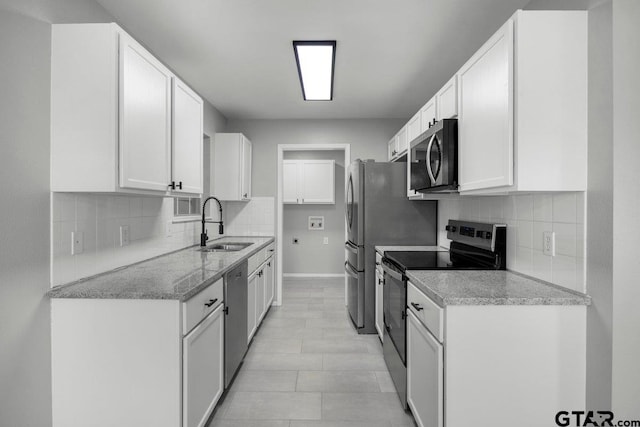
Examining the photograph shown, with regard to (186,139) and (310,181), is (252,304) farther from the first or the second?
(310,181)

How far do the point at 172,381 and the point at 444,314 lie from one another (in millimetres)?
1239

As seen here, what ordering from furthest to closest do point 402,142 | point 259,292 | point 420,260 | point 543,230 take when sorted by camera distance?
1. point 402,142
2. point 259,292
3. point 420,260
4. point 543,230

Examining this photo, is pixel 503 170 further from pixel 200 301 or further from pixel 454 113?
pixel 200 301

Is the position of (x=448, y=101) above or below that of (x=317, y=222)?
above

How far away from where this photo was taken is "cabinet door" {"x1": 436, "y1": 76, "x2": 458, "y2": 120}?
2.17 m

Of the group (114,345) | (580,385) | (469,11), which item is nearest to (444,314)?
(580,385)

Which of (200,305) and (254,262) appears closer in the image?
(200,305)

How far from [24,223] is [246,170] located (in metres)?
2.96

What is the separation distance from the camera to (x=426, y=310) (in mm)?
1759

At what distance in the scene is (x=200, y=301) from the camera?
1.84 metres

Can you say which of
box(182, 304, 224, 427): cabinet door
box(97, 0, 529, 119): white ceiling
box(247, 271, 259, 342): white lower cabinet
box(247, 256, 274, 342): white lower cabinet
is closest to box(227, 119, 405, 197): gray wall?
box(97, 0, 529, 119): white ceiling

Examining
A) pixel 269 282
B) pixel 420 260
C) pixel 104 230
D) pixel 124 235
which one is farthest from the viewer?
pixel 269 282

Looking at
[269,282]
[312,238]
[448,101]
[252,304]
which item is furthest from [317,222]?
[448,101]

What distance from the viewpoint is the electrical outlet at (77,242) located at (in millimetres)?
1803
